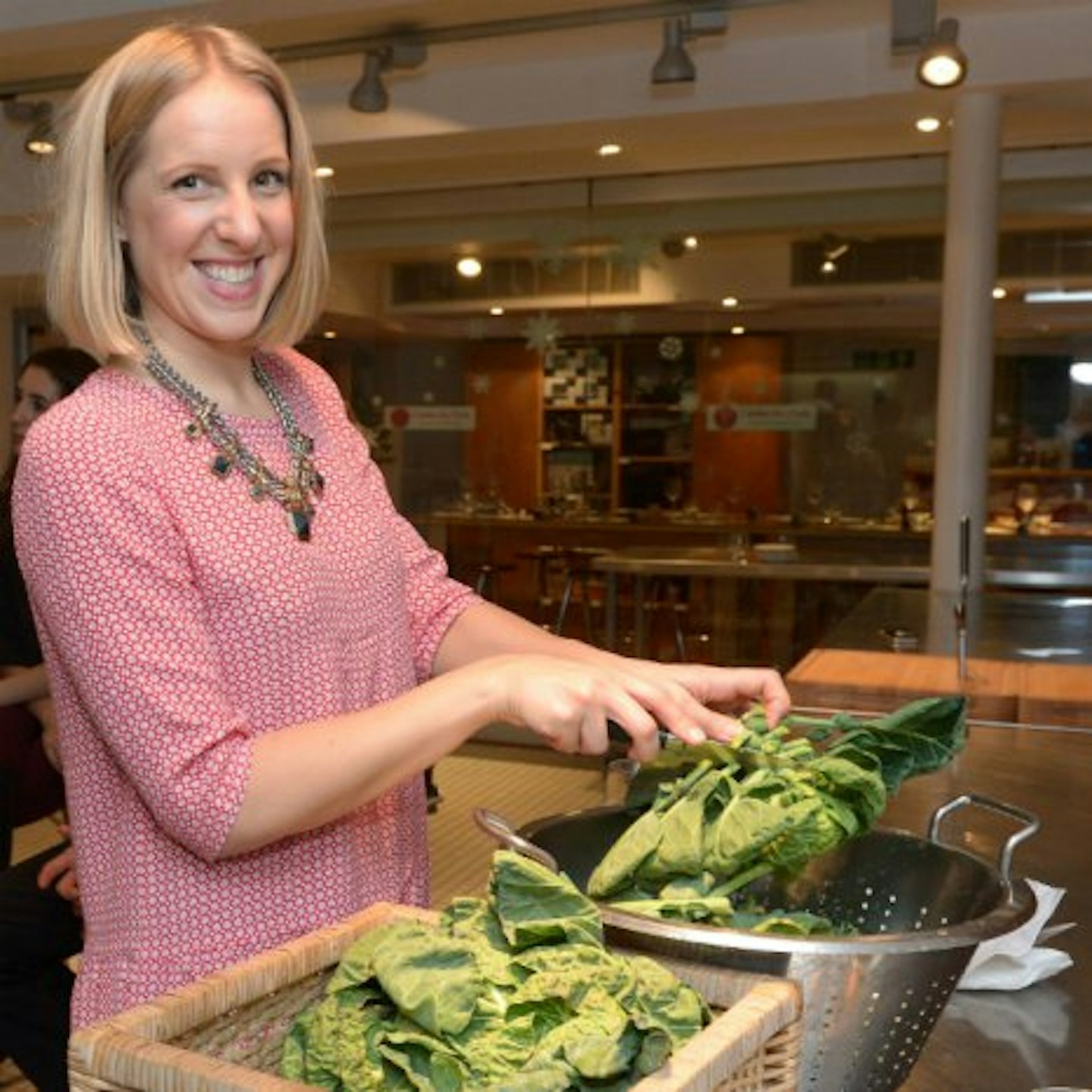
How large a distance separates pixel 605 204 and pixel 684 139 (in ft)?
2.84

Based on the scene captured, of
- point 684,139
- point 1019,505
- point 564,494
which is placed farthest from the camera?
point 564,494

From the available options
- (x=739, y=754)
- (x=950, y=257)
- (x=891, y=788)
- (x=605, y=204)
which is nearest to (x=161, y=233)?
(x=739, y=754)

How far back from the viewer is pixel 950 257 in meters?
5.44

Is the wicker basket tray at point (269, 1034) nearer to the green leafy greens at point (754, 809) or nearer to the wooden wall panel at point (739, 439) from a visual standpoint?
the green leafy greens at point (754, 809)

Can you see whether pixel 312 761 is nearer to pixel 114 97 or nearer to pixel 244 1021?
pixel 244 1021

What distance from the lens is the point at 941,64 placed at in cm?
445

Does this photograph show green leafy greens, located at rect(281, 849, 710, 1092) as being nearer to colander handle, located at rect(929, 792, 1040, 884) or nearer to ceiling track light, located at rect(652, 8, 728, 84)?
colander handle, located at rect(929, 792, 1040, 884)

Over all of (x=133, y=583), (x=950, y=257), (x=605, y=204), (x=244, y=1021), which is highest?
(x=605, y=204)

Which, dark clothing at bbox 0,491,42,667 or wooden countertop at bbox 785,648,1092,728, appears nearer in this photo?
dark clothing at bbox 0,491,42,667

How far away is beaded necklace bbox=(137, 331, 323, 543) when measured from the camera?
125cm

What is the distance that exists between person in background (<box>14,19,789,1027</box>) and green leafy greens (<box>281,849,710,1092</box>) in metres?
0.19

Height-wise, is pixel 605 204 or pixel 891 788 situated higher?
pixel 605 204

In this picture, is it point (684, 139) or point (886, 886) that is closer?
point (886, 886)

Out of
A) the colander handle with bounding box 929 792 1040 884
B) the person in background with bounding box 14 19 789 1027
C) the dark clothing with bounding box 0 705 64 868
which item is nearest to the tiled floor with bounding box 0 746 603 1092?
the dark clothing with bounding box 0 705 64 868
